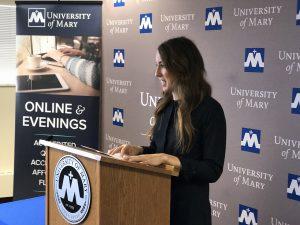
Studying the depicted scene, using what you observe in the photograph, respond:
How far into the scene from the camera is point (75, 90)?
437 centimetres

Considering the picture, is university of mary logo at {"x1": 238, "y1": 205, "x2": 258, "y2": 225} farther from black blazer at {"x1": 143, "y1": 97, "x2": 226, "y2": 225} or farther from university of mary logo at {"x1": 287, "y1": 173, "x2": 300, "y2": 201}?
black blazer at {"x1": 143, "y1": 97, "x2": 226, "y2": 225}

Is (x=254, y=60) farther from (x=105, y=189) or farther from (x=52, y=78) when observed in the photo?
(x=52, y=78)

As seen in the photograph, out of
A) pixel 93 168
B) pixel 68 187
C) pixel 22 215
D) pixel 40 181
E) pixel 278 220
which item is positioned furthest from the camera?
pixel 40 181

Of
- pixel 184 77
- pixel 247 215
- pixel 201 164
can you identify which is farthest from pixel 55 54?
pixel 201 164

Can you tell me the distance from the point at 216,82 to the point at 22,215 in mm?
1670

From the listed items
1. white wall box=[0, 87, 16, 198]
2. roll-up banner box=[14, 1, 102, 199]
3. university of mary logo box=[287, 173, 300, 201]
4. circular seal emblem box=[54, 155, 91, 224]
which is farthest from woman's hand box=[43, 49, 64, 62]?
circular seal emblem box=[54, 155, 91, 224]

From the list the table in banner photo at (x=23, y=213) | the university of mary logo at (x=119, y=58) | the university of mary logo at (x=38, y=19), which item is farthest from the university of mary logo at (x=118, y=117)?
the table in banner photo at (x=23, y=213)

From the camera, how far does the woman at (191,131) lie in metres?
1.79

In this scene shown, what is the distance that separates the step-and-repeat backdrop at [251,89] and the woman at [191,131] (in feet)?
3.56

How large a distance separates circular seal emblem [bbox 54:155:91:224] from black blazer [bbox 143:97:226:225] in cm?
39

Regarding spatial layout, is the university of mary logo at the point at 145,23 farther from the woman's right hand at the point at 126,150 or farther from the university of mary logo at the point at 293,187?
the woman's right hand at the point at 126,150

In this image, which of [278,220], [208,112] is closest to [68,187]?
[208,112]

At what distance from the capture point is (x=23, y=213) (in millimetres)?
2422

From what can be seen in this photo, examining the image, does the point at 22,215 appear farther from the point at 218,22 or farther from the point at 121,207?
the point at 218,22
